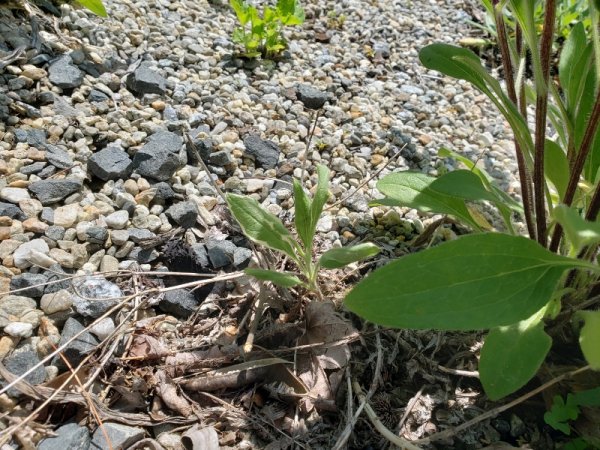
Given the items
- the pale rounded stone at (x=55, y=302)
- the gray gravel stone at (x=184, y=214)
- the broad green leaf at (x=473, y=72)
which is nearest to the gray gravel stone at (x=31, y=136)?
the gray gravel stone at (x=184, y=214)

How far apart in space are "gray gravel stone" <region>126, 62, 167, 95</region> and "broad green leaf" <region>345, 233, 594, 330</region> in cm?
159

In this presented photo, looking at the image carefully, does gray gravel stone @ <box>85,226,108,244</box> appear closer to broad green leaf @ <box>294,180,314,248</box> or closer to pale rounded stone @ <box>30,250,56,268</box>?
pale rounded stone @ <box>30,250,56,268</box>

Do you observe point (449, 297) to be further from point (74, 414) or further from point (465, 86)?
point (465, 86)

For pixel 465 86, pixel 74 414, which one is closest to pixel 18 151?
pixel 74 414

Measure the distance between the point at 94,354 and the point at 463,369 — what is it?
→ 1.01 metres

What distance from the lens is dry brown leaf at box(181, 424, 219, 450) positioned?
148cm

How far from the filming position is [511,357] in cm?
128

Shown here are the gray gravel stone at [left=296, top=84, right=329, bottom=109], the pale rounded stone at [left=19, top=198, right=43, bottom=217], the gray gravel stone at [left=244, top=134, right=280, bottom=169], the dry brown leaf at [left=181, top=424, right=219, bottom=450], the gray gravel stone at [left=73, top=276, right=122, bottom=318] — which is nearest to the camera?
the dry brown leaf at [left=181, top=424, right=219, bottom=450]

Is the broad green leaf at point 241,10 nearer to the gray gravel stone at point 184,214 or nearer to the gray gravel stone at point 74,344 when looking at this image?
the gray gravel stone at point 184,214

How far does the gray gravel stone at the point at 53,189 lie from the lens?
196cm

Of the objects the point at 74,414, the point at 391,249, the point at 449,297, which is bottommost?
the point at 74,414

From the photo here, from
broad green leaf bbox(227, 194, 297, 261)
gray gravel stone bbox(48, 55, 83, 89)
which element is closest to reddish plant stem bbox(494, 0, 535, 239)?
broad green leaf bbox(227, 194, 297, 261)

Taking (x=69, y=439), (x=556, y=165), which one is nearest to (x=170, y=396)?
(x=69, y=439)

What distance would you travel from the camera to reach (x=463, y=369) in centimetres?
169
